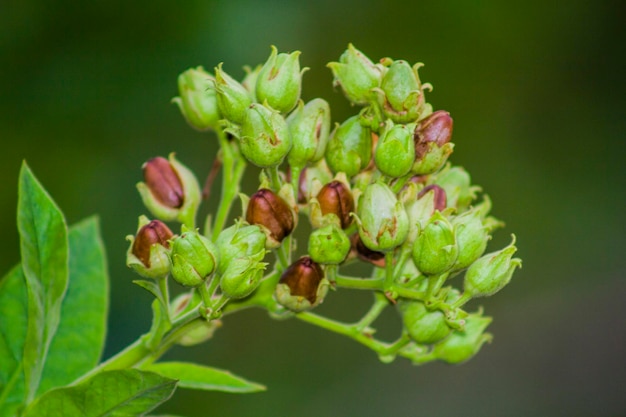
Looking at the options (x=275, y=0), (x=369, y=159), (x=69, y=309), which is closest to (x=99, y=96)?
(x=275, y=0)

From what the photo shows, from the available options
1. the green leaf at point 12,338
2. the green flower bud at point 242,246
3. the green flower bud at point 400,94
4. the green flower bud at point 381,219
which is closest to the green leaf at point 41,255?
the green leaf at point 12,338

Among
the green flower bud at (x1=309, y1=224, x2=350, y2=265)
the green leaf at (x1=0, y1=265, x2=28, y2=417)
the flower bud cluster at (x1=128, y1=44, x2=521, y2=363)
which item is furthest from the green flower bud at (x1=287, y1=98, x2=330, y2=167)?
the green leaf at (x1=0, y1=265, x2=28, y2=417)

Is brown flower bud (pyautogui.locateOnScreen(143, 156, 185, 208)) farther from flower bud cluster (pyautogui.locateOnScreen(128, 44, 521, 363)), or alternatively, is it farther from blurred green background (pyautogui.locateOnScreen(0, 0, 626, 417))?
blurred green background (pyautogui.locateOnScreen(0, 0, 626, 417))

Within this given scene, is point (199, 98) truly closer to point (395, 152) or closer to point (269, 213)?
point (269, 213)

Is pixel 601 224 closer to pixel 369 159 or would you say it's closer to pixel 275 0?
pixel 275 0

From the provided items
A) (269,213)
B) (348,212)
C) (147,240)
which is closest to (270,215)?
(269,213)
